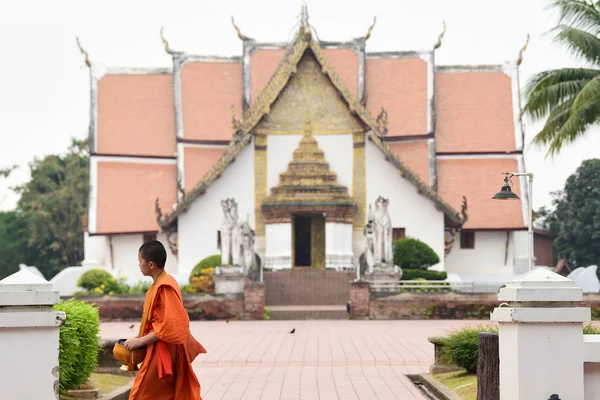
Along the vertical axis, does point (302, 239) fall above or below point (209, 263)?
above

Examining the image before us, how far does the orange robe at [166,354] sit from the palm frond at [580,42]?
1646 centimetres

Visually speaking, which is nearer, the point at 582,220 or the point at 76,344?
the point at 76,344

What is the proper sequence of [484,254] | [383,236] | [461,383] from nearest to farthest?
[461,383], [383,236], [484,254]

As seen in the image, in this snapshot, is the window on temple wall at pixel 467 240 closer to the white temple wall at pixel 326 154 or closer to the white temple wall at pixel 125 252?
the white temple wall at pixel 326 154

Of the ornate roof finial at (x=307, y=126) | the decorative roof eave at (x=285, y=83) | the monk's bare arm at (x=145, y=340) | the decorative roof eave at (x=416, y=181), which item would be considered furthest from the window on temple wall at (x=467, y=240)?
the monk's bare arm at (x=145, y=340)

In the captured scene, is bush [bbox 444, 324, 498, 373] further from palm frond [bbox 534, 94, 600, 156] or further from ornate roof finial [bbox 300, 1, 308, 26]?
ornate roof finial [bbox 300, 1, 308, 26]

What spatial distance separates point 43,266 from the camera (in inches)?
2013

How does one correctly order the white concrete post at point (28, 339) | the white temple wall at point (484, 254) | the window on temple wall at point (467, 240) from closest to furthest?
the white concrete post at point (28, 339)
the white temple wall at point (484, 254)
the window on temple wall at point (467, 240)

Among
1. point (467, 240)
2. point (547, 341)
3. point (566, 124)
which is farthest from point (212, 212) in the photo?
point (547, 341)

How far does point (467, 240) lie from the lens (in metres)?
34.3

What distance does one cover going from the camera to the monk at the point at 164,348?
734cm

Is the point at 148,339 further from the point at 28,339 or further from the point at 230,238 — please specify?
the point at 230,238

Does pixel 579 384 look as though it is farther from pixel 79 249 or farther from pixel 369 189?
pixel 79 249

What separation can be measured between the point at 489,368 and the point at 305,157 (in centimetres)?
2289
